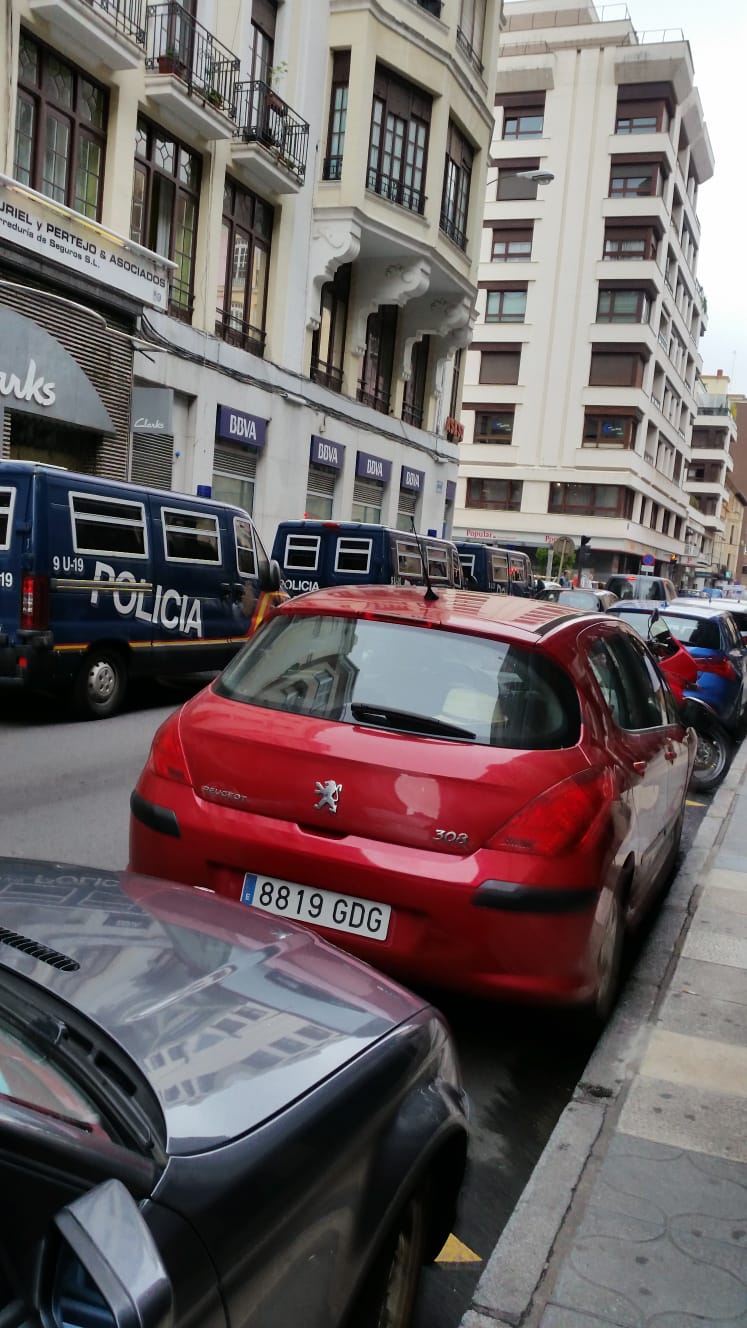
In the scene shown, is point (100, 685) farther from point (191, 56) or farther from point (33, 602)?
point (191, 56)

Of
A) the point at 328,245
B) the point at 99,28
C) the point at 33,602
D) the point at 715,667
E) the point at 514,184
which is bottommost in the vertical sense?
the point at 715,667

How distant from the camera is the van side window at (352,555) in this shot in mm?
16875

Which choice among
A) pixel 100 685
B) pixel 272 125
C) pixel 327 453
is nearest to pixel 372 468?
pixel 327 453

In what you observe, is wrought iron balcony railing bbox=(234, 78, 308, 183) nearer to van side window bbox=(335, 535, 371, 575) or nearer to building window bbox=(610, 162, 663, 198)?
van side window bbox=(335, 535, 371, 575)

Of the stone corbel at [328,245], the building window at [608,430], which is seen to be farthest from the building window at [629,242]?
the stone corbel at [328,245]

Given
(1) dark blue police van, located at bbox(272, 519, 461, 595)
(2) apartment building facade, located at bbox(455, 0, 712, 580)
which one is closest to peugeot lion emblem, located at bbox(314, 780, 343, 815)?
(1) dark blue police van, located at bbox(272, 519, 461, 595)

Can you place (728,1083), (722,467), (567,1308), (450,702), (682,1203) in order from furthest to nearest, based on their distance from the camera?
(722,467) < (450,702) < (728,1083) < (682,1203) < (567,1308)

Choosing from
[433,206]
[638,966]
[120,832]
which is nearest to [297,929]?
[638,966]

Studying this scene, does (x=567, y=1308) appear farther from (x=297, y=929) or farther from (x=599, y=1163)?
(x=297, y=929)

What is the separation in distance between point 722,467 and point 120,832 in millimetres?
95668

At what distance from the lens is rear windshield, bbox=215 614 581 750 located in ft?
12.4

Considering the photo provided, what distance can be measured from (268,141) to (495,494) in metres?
38.3

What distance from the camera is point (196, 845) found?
377cm

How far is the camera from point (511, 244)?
58594 mm
